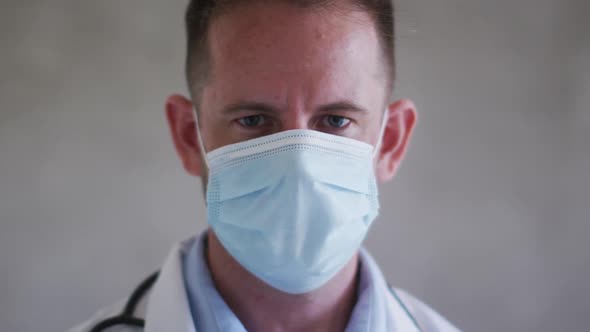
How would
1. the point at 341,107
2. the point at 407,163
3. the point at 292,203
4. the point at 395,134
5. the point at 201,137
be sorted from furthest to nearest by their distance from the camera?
the point at 407,163 < the point at 395,134 < the point at 201,137 < the point at 341,107 < the point at 292,203

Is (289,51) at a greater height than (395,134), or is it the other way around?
(289,51)

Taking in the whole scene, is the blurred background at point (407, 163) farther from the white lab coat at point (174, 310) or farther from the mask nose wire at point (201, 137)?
the mask nose wire at point (201, 137)

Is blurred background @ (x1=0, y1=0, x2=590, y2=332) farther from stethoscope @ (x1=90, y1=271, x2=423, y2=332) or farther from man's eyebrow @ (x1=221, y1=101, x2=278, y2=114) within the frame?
man's eyebrow @ (x1=221, y1=101, x2=278, y2=114)

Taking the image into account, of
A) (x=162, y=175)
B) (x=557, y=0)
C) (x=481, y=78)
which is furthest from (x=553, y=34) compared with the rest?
(x=162, y=175)

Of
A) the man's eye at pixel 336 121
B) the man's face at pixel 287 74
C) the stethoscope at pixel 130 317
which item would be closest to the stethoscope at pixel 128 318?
the stethoscope at pixel 130 317

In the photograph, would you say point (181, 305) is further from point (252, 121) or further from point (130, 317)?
point (252, 121)

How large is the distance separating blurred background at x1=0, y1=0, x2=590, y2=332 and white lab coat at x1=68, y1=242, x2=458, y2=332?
0.47 m

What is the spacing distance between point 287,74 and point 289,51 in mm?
55

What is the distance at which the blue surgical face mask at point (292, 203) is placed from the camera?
0.91 metres

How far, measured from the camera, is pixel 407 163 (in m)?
1.78

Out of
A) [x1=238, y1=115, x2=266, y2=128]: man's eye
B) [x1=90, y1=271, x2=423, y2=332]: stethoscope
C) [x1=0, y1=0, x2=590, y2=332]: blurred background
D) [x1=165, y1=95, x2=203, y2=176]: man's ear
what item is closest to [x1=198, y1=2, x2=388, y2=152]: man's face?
[x1=238, y1=115, x2=266, y2=128]: man's eye

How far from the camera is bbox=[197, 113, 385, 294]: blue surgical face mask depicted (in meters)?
0.91

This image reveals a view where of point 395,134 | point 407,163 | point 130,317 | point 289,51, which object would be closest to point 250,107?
point 289,51

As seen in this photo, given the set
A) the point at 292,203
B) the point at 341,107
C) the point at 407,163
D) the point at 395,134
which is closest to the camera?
the point at 292,203
